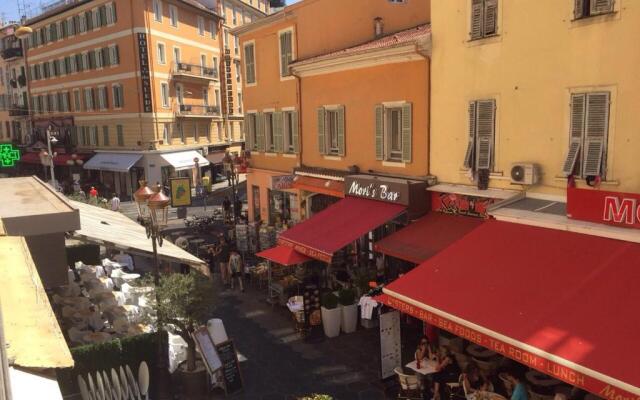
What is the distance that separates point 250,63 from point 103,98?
2269cm

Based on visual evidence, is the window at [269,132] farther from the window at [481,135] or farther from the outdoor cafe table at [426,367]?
the outdoor cafe table at [426,367]

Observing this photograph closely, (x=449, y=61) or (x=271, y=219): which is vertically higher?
(x=449, y=61)

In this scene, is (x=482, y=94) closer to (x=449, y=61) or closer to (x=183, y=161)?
(x=449, y=61)

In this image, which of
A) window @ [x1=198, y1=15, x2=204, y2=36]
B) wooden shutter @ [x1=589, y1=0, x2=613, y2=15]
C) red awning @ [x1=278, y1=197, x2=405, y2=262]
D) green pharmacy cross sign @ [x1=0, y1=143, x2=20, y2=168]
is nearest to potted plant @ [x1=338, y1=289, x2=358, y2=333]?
red awning @ [x1=278, y1=197, x2=405, y2=262]

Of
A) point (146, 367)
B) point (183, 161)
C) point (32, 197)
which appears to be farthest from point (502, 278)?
point (183, 161)

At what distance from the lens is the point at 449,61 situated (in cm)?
1316

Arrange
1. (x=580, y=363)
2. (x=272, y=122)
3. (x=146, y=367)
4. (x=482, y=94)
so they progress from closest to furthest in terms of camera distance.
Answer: (x=580, y=363) < (x=146, y=367) < (x=482, y=94) < (x=272, y=122)

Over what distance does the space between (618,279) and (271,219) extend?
1672 centimetres

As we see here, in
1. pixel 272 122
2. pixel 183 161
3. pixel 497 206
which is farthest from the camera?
pixel 183 161

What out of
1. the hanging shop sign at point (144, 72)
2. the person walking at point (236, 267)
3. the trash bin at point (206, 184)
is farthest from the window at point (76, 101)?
the person walking at point (236, 267)

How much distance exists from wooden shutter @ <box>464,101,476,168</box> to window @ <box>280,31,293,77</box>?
949 centimetres

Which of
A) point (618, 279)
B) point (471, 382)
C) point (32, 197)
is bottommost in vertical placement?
point (471, 382)

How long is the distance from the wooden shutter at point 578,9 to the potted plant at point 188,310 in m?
9.29

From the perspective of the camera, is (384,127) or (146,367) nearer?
(146,367)
